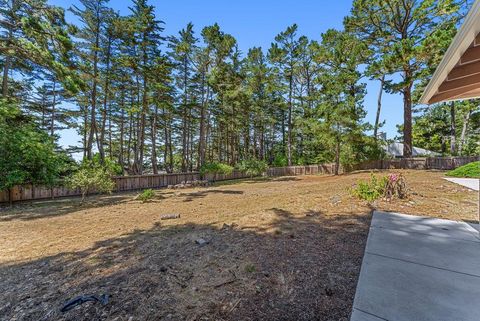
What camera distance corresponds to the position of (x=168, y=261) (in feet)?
9.59

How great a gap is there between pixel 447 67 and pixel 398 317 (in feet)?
8.30

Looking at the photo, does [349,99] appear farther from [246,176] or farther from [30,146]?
[30,146]

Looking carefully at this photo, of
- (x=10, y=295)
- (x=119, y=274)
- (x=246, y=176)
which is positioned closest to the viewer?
(x=10, y=295)

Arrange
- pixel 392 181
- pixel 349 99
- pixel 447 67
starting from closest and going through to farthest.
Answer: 1. pixel 447 67
2. pixel 392 181
3. pixel 349 99

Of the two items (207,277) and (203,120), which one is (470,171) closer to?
(207,277)

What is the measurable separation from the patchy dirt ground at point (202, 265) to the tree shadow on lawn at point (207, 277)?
0.04 ft

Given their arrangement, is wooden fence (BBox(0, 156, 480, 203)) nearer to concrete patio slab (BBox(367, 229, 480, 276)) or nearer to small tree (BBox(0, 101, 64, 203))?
small tree (BBox(0, 101, 64, 203))

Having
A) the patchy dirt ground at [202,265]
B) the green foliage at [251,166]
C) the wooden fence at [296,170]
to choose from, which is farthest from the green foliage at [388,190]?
the wooden fence at [296,170]

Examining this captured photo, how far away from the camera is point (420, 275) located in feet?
7.06

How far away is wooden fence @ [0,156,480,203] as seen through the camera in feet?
33.0

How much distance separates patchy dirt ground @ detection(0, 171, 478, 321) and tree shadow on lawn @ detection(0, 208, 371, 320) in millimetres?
12

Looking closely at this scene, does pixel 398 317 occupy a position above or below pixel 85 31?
below

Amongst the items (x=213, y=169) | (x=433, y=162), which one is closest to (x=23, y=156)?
(x=213, y=169)

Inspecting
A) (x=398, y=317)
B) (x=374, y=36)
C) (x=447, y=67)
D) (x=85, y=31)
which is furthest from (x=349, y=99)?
(x=85, y=31)
